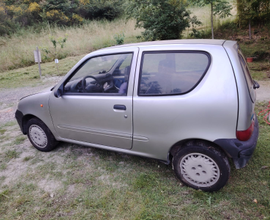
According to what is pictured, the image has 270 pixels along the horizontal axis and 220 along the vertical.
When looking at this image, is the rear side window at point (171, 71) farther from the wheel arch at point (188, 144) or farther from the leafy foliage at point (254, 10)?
the leafy foliage at point (254, 10)

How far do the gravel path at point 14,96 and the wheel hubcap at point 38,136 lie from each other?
2203mm

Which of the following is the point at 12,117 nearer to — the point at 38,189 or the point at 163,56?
the point at 38,189

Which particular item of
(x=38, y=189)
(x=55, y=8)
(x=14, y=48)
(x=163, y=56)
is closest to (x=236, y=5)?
(x=163, y=56)

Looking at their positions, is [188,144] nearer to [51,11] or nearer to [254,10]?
[254,10]

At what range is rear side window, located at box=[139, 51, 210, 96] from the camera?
226 cm

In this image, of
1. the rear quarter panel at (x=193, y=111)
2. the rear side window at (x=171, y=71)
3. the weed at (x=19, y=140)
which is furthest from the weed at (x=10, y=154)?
the rear side window at (x=171, y=71)

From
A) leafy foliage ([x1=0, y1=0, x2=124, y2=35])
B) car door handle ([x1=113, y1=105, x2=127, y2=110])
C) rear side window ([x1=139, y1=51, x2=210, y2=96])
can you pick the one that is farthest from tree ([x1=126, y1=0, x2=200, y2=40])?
leafy foliage ([x1=0, y1=0, x2=124, y2=35])

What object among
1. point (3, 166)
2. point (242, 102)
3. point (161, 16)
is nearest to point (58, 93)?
point (3, 166)

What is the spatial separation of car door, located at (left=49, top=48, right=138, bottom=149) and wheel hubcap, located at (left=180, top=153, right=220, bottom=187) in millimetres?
749

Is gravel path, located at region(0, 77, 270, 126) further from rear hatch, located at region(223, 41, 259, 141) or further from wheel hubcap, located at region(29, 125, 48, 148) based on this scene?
rear hatch, located at region(223, 41, 259, 141)

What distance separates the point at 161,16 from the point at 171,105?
31.4 feet

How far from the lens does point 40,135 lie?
11.6 feet

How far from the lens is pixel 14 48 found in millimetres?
14320

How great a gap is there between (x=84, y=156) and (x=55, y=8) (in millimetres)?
23803
